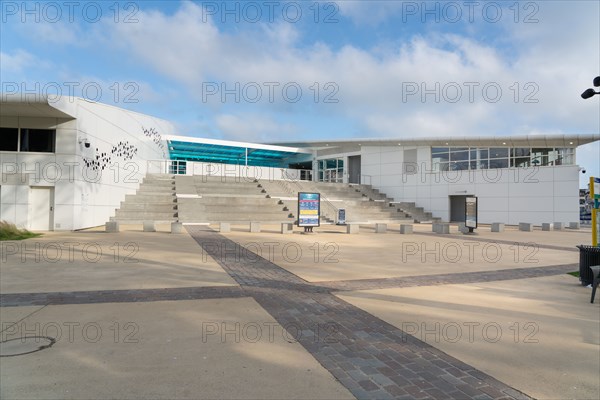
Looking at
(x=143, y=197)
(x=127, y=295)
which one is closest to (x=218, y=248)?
(x=127, y=295)

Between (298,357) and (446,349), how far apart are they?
175cm

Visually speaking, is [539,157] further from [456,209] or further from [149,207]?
[149,207]

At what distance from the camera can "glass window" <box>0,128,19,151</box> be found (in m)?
18.4

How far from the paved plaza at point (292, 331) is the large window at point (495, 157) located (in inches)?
892

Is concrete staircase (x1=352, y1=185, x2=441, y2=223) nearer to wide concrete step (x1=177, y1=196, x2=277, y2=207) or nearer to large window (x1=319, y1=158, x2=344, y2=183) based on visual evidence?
large window (x1=319, y1=158, x2=344, y2=183)

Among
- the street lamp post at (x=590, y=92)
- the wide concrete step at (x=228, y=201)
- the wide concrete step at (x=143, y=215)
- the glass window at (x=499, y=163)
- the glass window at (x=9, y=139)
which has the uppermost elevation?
the glass window at (x=499, y=163)

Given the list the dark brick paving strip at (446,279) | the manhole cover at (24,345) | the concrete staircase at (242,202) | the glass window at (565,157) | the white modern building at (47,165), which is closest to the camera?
the manhole cover at (24,345)

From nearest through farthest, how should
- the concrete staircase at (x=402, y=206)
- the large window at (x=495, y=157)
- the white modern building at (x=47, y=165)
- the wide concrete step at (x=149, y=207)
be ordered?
the white modern building at (x=47, y=165), the wide concrete step at (x=149, y=207), the large window at (x=495, y=157), the concrete staircase at (x=402, y=206)

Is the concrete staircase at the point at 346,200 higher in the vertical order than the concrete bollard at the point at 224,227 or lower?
higher

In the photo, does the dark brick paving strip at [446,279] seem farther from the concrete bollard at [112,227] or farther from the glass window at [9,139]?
the glass window at [9,139]

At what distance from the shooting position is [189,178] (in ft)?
108

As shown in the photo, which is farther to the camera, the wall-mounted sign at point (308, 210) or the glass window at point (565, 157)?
the glass window at point (565, 157)

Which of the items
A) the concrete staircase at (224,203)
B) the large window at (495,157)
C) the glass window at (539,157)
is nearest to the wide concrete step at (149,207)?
the concrete staircase at (224,203)

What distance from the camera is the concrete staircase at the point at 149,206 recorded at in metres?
23.9
